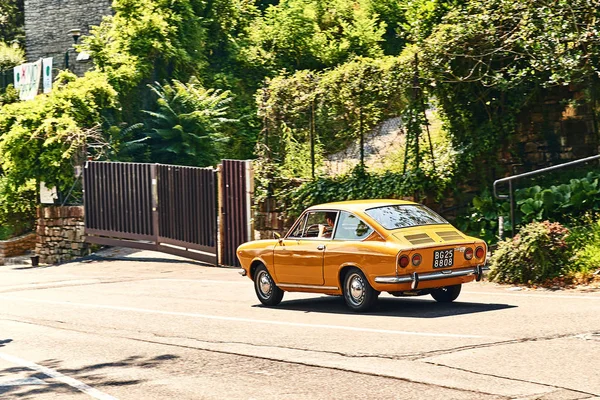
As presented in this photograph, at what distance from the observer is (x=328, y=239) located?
A: 14.3 metres

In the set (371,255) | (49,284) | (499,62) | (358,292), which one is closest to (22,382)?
(371,255)

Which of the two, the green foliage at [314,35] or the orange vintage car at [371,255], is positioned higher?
the green foliage at [314,35]

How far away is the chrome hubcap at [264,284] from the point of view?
1556cm

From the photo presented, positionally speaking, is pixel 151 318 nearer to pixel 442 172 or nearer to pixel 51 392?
pixel 51 392

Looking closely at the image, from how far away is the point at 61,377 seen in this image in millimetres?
10188

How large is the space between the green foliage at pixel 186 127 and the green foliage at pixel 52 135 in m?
2.39

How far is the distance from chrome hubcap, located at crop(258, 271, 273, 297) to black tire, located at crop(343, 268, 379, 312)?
6.24 feet

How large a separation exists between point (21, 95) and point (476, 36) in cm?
2558

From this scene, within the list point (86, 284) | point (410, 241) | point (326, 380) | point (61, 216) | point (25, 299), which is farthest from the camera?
point (61, 216)

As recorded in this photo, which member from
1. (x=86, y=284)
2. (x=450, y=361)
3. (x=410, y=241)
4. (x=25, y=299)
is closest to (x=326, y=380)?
(x=450, y=361)

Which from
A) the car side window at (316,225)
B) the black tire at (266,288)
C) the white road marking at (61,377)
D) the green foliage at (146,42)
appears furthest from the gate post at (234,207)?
the white road marking at (61,377)

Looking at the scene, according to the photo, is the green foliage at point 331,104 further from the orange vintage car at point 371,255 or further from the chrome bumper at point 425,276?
the chrome bumper at point 425,276

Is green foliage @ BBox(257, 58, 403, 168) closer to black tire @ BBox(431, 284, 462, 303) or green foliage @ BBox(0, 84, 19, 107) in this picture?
black tire @ BBox(431, 284, 462, 303)

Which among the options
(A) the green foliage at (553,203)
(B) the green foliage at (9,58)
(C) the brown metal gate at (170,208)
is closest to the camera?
(A) the green foliage at (553,203)
